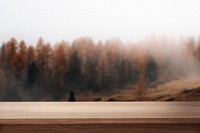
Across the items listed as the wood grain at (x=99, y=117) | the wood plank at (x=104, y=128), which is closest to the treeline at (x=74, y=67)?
the wood grain at (x=99, y=117)

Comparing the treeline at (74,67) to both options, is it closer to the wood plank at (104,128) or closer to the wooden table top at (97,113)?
the wooden table top at (97,113)

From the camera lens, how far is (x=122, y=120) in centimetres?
108

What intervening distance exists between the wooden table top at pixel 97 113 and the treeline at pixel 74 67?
9 centimetres

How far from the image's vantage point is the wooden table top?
107cm

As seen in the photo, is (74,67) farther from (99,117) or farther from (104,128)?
(99,117)

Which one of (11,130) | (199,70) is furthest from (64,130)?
(199,70)

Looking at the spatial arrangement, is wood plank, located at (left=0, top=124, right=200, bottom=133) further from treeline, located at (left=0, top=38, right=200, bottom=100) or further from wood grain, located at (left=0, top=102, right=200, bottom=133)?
treeline, located at (left=0, top=38, right=200, bottom=100)

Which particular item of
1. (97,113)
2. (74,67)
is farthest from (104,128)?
(74,67)

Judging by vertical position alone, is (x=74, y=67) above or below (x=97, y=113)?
above

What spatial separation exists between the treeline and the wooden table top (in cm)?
9

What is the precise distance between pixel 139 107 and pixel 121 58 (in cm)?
29

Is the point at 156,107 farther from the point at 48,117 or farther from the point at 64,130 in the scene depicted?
the point at 48,117

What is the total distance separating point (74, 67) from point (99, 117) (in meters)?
0.49

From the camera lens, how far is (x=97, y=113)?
1164 millimetres
